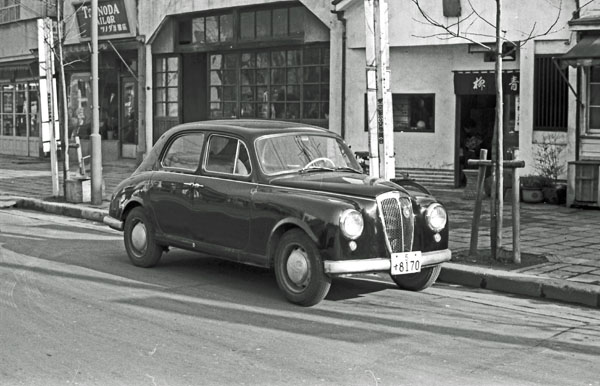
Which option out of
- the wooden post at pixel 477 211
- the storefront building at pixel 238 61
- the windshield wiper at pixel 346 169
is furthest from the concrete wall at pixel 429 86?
the windshield wiper at pixel 346 169

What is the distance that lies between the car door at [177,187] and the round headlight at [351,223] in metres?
2.15

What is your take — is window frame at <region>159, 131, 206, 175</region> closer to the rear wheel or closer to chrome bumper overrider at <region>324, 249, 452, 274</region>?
the rear wheel

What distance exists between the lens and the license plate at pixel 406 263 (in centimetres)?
821

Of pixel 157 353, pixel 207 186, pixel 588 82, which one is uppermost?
pixel 588 82

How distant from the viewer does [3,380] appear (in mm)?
5750

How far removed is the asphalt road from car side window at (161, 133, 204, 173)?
3.90ft

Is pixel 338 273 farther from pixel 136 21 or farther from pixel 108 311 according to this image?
pixel 136 21

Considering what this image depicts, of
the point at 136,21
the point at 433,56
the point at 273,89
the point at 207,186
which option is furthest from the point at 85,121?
the point at 207,186

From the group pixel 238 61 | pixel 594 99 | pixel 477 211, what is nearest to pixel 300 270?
pixel 477 211

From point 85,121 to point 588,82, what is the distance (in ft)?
55.3

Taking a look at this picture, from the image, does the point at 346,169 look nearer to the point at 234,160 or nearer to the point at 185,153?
the point at 234,160

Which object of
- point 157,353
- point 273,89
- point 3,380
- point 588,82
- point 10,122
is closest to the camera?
point 3,380

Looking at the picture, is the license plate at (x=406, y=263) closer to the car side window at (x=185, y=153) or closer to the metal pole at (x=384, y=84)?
the car side window at (x=185, y=153)

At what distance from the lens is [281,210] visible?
841cm
